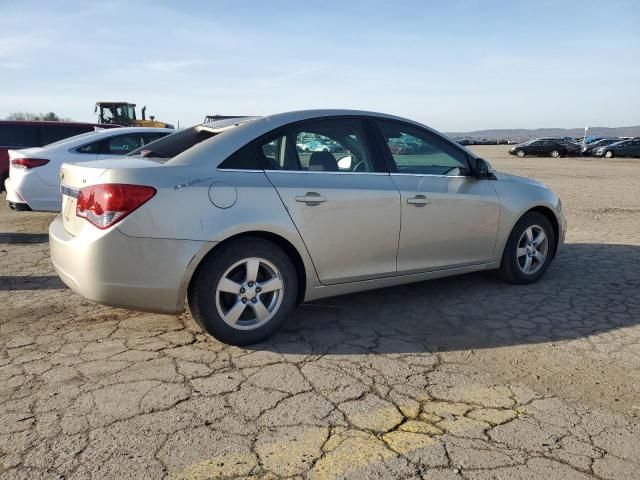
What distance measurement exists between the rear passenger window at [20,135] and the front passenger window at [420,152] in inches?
344

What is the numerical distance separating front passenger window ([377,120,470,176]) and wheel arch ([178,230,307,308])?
3.61 feet

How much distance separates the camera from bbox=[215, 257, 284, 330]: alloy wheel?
11.1ft

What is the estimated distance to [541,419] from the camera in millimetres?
2652

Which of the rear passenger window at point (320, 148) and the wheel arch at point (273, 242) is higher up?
the rear passenger window at point (320, 148)

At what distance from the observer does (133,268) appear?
316 centimetres

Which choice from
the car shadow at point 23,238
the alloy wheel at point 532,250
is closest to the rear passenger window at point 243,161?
the alloy wheel at point 532,250

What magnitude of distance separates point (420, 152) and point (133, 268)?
244cm

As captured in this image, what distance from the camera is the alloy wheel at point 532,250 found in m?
4.92

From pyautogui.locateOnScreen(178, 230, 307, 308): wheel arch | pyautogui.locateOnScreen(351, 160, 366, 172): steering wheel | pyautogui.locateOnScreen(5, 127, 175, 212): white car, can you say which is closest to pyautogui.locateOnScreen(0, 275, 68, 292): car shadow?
pyautogui.locateOnScreen(178, 230, 307, 308): wheel arch

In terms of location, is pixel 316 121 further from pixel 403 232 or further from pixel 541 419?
pixel 541 419

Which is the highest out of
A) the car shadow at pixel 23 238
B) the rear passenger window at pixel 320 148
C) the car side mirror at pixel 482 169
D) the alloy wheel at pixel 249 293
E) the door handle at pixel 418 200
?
the rear passenger window at pixel 320 148

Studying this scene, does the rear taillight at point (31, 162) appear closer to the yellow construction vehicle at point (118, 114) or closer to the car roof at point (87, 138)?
the car roof at point (87, 138)

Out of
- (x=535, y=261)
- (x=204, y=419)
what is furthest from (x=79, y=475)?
(x=535, y=261)

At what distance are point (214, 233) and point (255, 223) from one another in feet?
0.89
